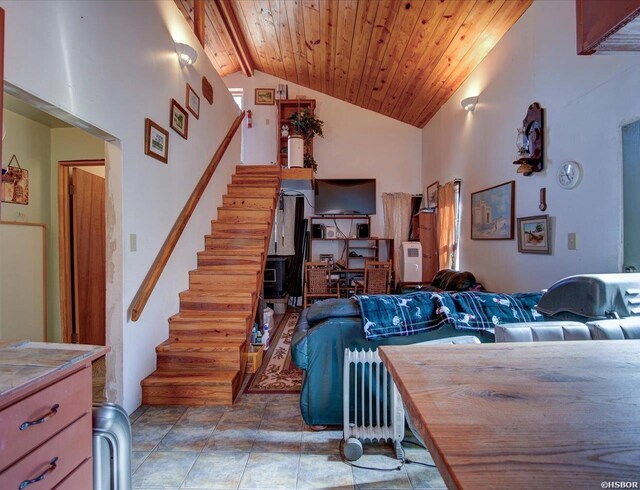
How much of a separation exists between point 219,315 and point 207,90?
2.66 meters

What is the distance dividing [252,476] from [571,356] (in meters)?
1.56

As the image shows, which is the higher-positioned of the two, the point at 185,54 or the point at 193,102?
the point at 185,54

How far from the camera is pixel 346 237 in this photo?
222 inches

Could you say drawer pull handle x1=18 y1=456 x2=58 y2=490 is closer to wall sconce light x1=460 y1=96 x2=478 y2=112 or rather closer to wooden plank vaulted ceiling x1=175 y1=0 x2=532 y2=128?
wooden plank vaulted ceiling x1=175 y1=0 x2=532 y2=128

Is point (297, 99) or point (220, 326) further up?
point (297, 99)

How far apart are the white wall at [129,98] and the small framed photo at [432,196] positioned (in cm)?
360

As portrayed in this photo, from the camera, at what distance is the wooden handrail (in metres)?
2.21

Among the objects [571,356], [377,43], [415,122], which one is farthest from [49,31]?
Answer: [415,122]

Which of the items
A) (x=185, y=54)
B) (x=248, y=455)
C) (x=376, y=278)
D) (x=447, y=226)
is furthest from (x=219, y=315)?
(x=447, y=226)

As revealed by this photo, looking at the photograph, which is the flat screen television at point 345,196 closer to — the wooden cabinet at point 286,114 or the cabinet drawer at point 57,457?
the wooden cabinet at point 286,114

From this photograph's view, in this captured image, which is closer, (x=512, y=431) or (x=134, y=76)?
(x=512, y=431)

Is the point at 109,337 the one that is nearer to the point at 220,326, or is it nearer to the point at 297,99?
the point at 220,326

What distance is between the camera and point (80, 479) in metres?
1.09

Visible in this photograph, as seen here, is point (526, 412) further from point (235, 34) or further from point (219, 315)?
point (235, 34)
